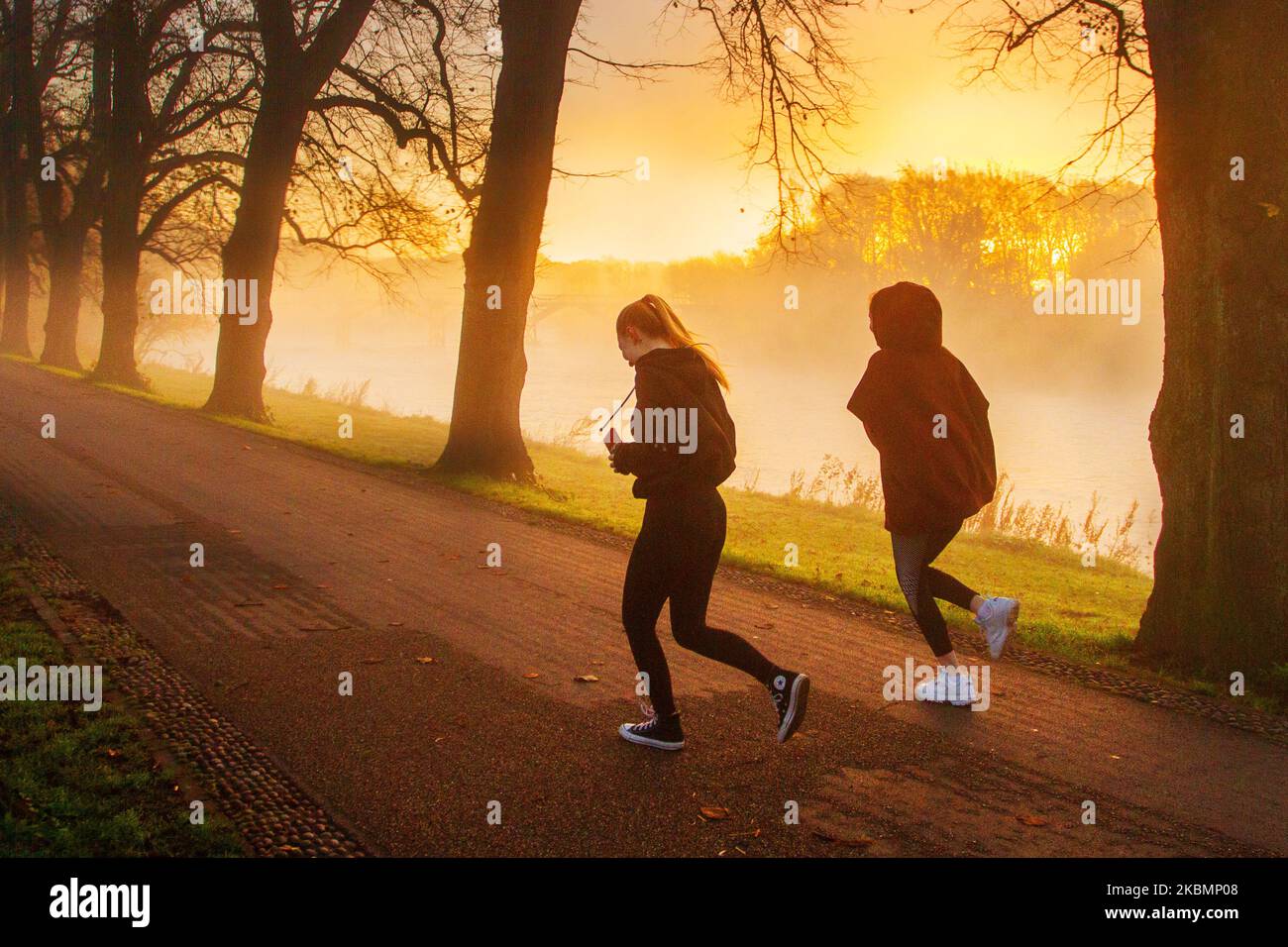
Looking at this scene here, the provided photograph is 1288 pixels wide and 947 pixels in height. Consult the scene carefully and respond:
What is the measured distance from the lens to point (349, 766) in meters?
4.81

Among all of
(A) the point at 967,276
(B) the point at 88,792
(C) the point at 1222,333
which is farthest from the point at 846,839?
(A) the point at 967,276

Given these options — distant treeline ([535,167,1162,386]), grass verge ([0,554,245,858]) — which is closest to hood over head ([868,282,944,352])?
grass verge ([0,554,245,858])

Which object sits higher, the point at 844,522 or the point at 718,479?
the point at 718,479

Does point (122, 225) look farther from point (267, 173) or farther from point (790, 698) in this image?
point (790, 698)

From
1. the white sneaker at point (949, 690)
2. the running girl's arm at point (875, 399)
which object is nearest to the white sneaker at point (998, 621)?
the white sneaker at point (949, 690)

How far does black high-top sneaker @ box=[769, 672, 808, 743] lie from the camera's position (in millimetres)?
5066

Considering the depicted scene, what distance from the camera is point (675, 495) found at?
16.0 ft

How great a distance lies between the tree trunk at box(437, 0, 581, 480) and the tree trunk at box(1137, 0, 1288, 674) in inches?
356

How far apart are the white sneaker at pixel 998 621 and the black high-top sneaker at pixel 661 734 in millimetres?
1999

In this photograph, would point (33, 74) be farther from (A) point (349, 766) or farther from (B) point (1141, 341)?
(B) point (1141, 341)

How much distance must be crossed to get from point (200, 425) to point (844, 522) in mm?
11357

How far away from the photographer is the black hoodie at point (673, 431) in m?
4.78
